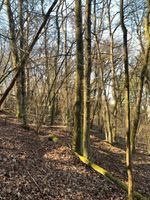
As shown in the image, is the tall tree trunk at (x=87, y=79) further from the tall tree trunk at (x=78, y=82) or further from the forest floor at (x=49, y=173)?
the forest floor at (x=49, y=173)

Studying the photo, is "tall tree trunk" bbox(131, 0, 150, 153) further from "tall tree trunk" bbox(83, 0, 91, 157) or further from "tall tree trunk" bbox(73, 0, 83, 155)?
"tall tree trunk" bbox(73, 0, 83, 155)

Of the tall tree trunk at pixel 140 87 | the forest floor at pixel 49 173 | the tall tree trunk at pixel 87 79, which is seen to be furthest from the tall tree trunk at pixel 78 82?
the tall tree trunk at pixel 140 87

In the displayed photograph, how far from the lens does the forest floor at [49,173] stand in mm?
8258

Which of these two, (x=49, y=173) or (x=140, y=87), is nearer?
(x=49, y=173)

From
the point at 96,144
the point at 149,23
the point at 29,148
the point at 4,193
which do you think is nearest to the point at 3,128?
the point at 29,148

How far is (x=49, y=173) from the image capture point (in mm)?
9648

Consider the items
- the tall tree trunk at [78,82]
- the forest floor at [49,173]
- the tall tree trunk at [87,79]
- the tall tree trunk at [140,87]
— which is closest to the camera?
the forest floor at [49,173]

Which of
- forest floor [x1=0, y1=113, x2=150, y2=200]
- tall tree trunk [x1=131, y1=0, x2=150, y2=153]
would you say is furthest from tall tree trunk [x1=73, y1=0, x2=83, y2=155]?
tall tree trunk [x1=131, y1=0, x2=150, y2=153]

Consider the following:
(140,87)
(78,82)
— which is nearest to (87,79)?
(78,82)

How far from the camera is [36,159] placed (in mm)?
10555

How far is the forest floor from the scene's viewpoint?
8.26 m

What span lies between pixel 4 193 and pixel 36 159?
10.0 feet

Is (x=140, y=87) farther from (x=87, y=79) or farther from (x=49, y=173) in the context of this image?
(x=49, y=173)

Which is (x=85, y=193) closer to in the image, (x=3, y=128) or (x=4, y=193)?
(x=4, y=193)
